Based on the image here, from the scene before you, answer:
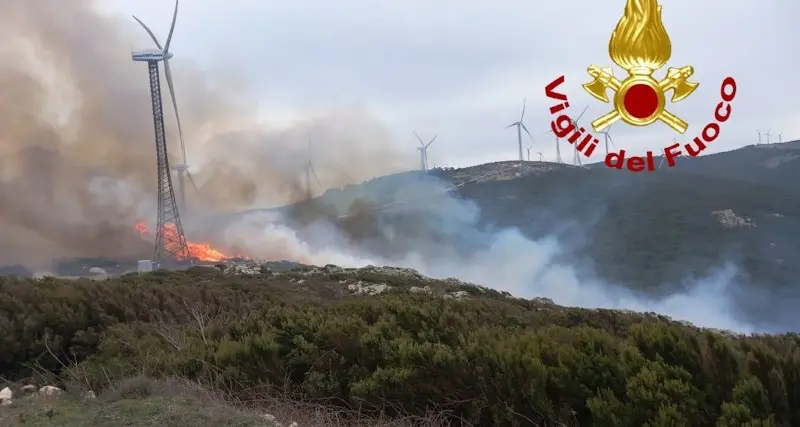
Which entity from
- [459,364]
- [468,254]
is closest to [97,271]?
[468,254]

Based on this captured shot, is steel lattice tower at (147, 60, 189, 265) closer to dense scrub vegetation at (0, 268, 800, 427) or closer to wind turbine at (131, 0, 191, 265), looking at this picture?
wind turbine at (131, 0, 191, 265)

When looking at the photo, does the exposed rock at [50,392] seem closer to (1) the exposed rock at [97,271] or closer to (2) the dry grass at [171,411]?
(2) the dry grass at [171,411]

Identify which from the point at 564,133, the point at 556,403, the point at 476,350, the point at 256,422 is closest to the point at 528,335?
the point at 476,350

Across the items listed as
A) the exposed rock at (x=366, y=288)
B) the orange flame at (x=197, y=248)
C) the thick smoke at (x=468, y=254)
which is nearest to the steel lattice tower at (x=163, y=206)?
the orange flame at (x=197, y=248)

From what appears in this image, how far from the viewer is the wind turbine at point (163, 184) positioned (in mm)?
54500

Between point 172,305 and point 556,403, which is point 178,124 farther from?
point 556,403

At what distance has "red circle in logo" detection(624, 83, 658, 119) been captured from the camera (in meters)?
12.3

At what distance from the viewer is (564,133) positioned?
11.6m

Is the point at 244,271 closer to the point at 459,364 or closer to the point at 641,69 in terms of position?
the point at 641,69

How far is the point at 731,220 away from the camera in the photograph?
7944 cm

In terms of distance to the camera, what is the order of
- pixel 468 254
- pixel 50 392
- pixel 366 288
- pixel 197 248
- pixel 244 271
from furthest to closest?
pixel 468 254 → pixel 197 248 → pixel 244 271 → pixel 366 288 → pixel 50 392

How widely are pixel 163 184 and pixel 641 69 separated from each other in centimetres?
5072

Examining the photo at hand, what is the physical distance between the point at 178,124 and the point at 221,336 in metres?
53.6

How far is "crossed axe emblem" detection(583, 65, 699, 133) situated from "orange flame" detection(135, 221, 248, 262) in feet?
170
